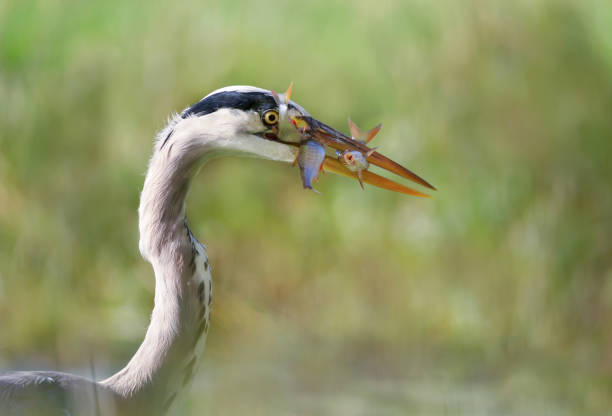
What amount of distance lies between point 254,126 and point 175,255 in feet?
1.13

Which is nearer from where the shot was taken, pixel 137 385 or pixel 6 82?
pixel 137 385

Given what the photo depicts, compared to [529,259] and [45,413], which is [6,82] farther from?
[45,413]

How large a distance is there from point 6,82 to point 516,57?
279cm

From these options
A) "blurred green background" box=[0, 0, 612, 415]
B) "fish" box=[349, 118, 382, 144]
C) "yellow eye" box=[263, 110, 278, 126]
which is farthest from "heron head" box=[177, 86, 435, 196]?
"blurred green background" box=[0, 0, 612, 415]

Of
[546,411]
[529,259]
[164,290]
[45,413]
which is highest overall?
[164,290]

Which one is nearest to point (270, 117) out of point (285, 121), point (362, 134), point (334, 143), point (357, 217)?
point (285, 121)

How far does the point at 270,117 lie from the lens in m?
2.17

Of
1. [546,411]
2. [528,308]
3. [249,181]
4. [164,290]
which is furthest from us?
[249,181]

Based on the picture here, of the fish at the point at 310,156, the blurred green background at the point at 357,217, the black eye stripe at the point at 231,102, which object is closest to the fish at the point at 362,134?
the fish at the point at 310,156

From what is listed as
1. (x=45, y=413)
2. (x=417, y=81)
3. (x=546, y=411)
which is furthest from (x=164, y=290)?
(x=417, y=81)

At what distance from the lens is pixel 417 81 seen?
5.14 metres

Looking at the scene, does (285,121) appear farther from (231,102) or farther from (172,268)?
(172,268)

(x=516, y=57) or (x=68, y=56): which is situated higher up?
(x=516, y=57)

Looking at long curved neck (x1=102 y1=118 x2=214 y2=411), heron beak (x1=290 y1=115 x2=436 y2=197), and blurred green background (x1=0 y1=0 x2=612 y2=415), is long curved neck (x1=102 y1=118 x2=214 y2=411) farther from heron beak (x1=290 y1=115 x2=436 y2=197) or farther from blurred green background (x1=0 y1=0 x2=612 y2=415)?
blurred green background (x1=0 y1=0 x2=612 y2=415)
